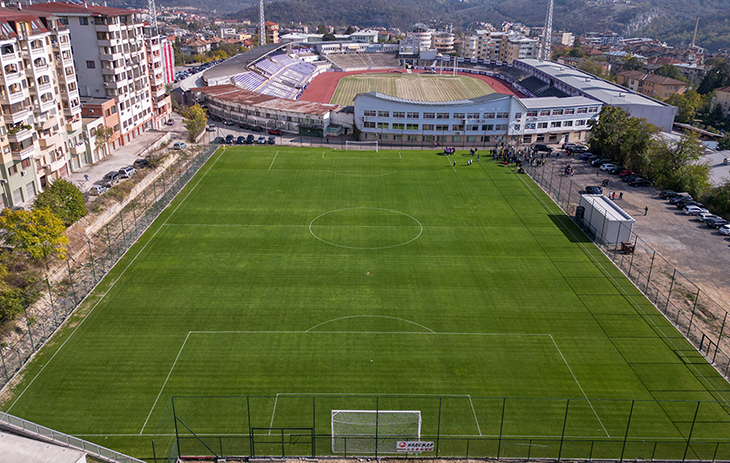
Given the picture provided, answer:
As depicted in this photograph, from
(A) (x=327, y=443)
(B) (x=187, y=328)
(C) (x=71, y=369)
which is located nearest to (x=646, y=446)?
(A) (x=327, y=443)

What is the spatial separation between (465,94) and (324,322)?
366ft

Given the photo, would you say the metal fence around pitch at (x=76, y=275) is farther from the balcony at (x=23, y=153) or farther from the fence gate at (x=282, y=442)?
the fence gate at (x=282, y=442)

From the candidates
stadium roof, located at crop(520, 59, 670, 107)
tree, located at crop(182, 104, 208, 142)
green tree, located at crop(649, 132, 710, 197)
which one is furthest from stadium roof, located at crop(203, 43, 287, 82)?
green tree, located at crop(649, 132, 710, 197)

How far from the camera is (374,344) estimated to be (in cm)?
3384

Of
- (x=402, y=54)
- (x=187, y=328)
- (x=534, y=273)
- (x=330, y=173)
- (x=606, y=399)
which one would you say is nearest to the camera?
(x=606, y=399)

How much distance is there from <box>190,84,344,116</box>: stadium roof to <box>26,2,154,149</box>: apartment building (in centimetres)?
1764

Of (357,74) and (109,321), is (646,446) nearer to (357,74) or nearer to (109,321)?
(109,321)

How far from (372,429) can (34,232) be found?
2880 cm

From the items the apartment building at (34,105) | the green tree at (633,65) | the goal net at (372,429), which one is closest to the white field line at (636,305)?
the goal net at (372,429)

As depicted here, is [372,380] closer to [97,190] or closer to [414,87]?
[97,190]

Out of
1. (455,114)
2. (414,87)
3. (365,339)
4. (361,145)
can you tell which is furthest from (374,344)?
(414,87)

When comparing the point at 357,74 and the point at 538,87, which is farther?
the point at 357,74

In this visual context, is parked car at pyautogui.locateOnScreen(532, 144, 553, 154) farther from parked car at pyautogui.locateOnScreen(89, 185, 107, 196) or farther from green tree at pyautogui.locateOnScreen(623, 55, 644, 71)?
green tree at pyautogui.locateOnScreen(623, 55, 644, 71)

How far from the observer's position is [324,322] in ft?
118
